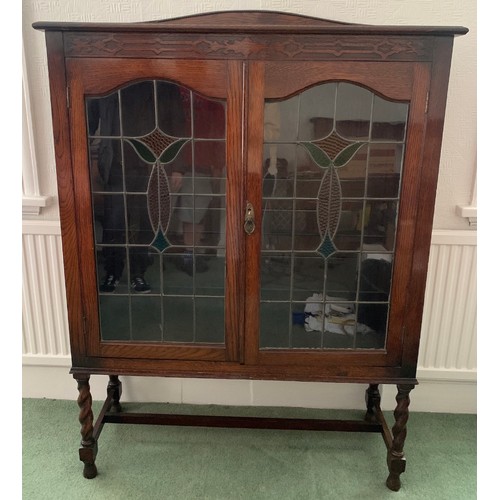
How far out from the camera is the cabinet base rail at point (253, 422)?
153 cm

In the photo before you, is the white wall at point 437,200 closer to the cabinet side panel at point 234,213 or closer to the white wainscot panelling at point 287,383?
the white wainscot panelling at point 287,383

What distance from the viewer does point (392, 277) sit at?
140 cm

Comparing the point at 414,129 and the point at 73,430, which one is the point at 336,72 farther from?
the point at 73,430

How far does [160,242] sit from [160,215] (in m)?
0.08

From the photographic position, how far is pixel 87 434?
1578mm

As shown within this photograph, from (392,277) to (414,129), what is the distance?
442 mm

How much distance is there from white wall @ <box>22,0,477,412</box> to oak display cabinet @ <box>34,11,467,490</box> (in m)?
0.32

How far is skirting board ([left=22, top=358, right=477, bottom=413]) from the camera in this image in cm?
194

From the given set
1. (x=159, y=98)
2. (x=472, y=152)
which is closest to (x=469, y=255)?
(x=472, y=152)

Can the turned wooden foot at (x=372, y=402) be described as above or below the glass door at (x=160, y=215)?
below

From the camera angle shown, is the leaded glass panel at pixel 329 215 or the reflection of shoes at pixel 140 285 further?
the reflection of shoes at pixel 140 285

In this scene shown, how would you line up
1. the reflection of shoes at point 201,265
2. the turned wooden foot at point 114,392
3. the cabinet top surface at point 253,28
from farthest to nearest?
the turned wooden foot at point 114,392
the reflection of shoes at point 201,265
the cabinet top surface at point 253,28

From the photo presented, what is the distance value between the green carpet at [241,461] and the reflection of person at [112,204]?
68 centimetres

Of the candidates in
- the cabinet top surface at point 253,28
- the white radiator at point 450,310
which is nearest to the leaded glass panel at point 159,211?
the cabinet top surface at point 253,28
